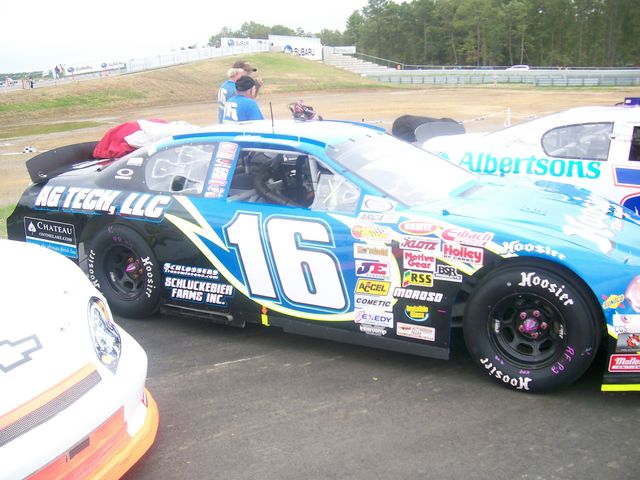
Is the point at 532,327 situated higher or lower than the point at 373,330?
higher

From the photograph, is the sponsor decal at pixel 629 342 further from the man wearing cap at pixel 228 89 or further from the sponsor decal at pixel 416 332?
the man wearing cap at pixel 228 89

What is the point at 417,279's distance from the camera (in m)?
3.79

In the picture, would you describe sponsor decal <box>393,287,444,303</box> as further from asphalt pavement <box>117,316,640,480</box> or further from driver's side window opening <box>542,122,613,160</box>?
driver's side window opening <box>542,122,613,160</box>

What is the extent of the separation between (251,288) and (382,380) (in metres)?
1.13

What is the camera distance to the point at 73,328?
2.66 m

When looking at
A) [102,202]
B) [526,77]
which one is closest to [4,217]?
[102,202]

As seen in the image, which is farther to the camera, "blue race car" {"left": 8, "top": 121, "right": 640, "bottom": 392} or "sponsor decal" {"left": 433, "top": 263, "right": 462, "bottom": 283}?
"sponsor decal" {"left": 433, "top": 263, "right": 462, "bottom": 283}

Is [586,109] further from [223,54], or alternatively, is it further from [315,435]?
[223,54]

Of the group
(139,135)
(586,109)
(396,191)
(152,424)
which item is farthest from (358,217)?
(586,109)

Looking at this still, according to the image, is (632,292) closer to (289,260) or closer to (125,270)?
(289,260)

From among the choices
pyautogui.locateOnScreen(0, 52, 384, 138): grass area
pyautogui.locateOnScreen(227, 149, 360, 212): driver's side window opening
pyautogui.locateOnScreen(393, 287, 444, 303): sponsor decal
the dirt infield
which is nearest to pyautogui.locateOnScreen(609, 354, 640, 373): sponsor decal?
pyautogui.locateOnScreen(393, 287, 444, 303): sponsor decal

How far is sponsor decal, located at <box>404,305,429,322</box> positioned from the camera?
150 inches

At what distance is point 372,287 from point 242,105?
3953mm

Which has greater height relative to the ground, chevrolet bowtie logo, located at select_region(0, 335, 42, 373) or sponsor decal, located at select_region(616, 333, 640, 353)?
chevrolet bowtie logo, located at select_region(0, 335, 42, 373)
